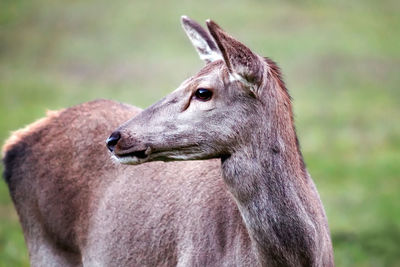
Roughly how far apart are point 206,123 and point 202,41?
3.79ft

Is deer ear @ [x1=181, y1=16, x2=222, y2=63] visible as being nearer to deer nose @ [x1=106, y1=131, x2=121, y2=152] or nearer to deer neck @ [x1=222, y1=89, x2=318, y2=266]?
deer neck @ [x1=222, y1=89, x2=318, y2=266]

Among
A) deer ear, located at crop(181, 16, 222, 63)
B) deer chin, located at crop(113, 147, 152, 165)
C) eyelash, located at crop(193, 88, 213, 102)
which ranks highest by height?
deer ear, located at crop(181, 16, 222, 63)

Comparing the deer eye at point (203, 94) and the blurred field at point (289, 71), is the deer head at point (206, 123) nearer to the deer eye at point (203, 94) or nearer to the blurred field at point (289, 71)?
the deer eye at point (203, 94)

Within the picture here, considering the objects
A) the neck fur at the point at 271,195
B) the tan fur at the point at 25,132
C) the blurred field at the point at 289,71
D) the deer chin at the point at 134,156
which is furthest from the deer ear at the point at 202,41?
the blurred field at the point at 289,71

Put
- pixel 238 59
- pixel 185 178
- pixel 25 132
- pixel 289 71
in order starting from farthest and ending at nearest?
pixel 289 71 < pixel 25 132 < pixel 185 178 < pixel 238 59

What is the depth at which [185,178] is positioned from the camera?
716 cm

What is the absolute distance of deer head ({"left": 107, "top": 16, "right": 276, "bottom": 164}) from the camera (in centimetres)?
593

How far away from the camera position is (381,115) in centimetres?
1936

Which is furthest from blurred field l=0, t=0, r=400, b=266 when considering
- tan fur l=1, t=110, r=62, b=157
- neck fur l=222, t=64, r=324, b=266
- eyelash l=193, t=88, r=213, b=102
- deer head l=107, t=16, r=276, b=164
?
eyelash l=193, t=88, r=213, b=102

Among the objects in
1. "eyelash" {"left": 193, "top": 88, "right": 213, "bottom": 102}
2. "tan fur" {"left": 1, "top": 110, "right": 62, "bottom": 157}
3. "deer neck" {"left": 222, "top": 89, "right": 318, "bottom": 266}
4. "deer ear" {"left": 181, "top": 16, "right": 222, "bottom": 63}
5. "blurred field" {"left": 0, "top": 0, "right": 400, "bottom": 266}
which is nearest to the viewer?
"deer neck" {"left": 222, "top": 89, "right": 318, "bottom": 266}

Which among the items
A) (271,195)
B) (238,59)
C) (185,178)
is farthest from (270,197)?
(185,178)

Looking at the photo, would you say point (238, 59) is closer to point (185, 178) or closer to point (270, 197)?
point (270, 197)

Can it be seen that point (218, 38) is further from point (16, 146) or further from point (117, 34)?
point (117, 34)

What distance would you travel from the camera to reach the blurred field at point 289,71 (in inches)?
520
